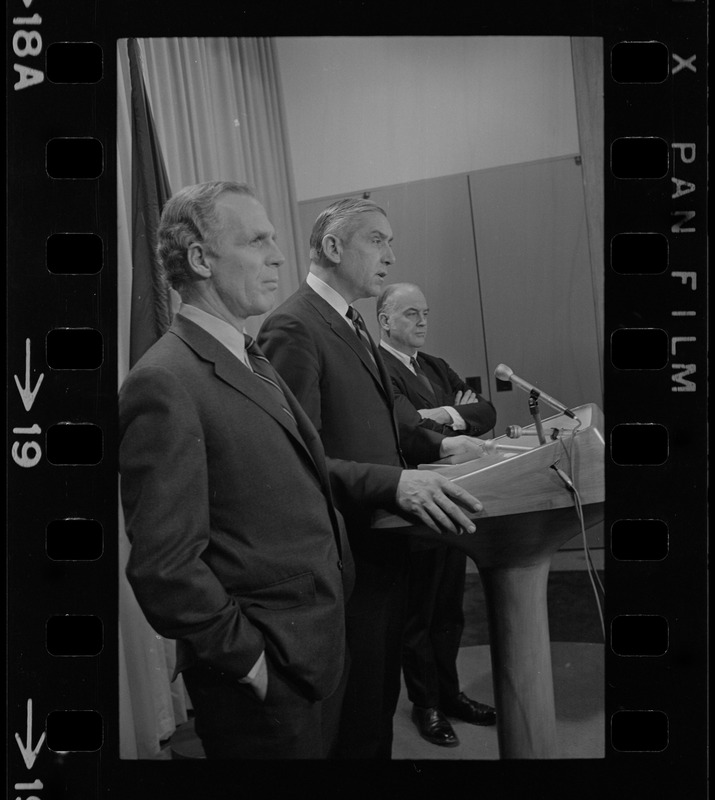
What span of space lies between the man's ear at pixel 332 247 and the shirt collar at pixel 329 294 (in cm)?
5

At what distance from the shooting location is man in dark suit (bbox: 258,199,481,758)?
5.66ft

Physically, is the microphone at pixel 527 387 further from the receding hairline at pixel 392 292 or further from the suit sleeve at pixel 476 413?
the receding hairline at pixel 392 292

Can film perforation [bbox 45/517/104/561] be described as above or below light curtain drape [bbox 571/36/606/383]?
below

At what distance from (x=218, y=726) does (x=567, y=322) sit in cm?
106

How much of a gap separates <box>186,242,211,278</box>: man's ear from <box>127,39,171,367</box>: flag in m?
0.07

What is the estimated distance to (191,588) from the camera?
1.57 meters

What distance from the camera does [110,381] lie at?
5.77 feet

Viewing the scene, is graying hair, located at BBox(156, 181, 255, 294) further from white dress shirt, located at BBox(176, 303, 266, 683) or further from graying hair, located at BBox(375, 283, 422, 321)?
graying hair, located at BBox(375, 283, 422, 321)

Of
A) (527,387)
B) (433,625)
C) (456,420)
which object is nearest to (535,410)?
(527,387)
